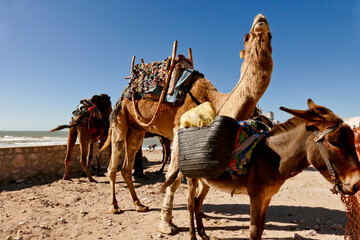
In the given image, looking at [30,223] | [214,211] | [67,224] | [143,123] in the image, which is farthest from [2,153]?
[214,211]

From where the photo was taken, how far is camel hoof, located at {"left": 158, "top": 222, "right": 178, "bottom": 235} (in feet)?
10.8

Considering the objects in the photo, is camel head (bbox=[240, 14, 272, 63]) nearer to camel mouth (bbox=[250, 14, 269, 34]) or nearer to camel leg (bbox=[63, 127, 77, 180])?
camel mouth (bbox=[250, 14, 269, 34])

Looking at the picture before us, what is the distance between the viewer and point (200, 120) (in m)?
2.53

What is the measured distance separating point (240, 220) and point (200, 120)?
249 centimetres

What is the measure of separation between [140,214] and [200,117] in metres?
2.83

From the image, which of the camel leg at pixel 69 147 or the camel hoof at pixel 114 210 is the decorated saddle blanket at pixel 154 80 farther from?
the camel leg at pixel 69 147

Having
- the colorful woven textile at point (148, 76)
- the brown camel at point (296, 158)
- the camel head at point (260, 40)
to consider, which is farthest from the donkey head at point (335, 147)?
the colorful woven textile at point (148, 76)

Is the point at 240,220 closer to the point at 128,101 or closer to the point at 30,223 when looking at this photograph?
the point at 128,101

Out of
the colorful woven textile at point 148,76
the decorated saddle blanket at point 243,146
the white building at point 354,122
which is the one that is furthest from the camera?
the colorful woven textile at point 148,76

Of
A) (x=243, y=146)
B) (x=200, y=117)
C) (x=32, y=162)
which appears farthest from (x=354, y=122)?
(x=32, y=162)

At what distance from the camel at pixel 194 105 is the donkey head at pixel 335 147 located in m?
1.10

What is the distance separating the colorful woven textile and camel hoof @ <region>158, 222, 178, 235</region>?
7.64ft

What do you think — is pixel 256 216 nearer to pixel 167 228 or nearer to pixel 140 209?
pixel 167 228

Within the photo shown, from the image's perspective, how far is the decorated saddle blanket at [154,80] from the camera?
373 centimetres
